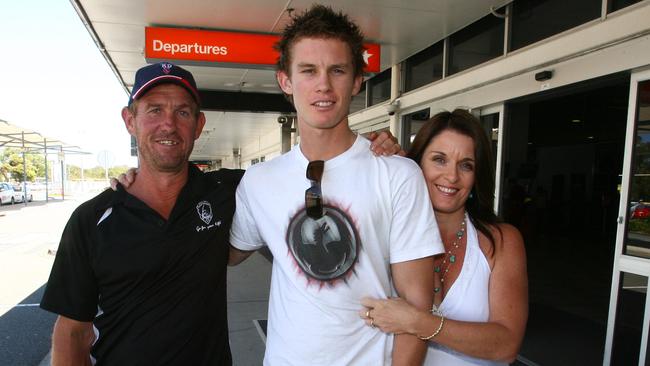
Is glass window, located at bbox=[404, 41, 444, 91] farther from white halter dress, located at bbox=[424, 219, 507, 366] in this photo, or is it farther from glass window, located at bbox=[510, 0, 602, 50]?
white halter dress, located at bbox=[424, 219, 507, 366]

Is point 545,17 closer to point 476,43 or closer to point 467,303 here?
point 476,43

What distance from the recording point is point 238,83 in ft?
29.9

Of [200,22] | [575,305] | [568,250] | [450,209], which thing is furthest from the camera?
[568,250]

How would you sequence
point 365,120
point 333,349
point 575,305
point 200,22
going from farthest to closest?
1. point 365,120
2. point 575,305
3. point 200,22
4. point 333,349

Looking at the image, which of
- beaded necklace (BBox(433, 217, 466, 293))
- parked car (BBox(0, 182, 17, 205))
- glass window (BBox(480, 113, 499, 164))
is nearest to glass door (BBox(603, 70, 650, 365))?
glass window (BBox(480, 113, 499, 164))

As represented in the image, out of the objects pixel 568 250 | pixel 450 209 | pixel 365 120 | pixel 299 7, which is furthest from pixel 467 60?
pixel 568 250

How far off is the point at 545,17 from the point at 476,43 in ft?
3.76

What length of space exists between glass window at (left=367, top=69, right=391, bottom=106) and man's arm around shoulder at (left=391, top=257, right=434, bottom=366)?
22.3 feet

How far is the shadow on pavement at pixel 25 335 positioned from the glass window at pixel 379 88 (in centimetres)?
617

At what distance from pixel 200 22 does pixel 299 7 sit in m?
1.31

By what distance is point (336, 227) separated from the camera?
1.42 metres

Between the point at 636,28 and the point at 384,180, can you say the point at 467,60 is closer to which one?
the point at 636,28

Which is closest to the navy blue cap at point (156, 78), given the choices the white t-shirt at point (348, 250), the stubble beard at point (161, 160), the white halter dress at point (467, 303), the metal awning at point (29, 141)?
the stubble beard at point (161, 160)

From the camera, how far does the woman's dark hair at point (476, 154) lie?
173 centimetres
